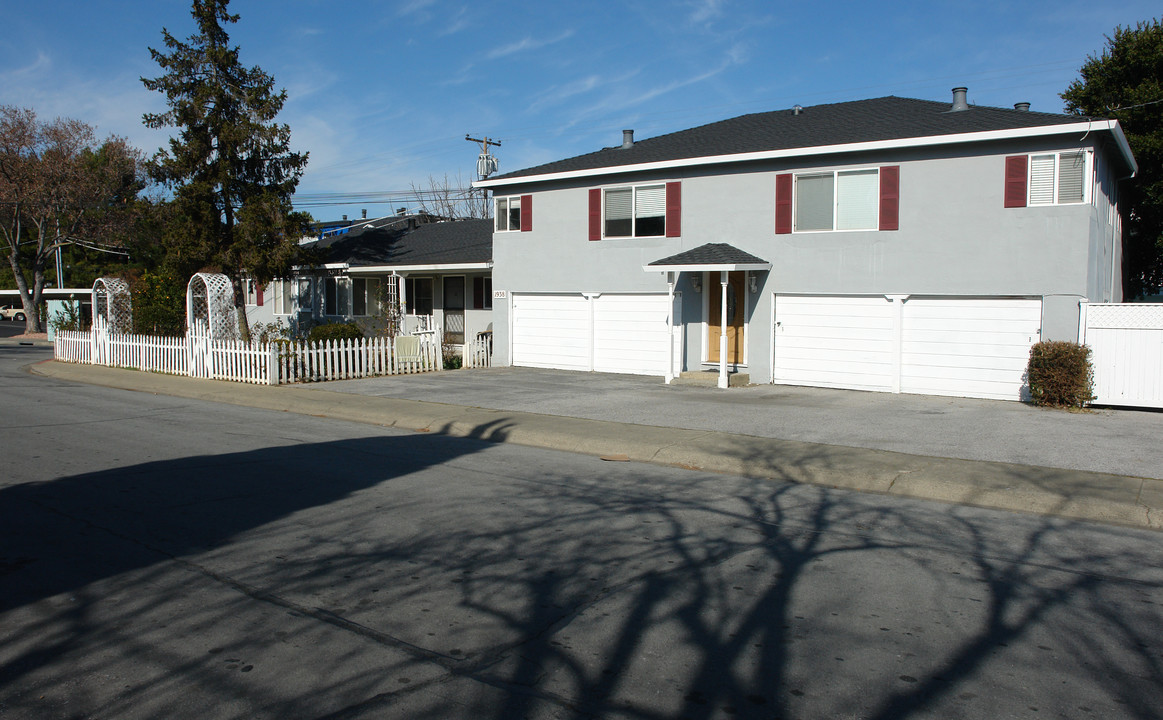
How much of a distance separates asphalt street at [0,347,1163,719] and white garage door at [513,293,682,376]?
10.9 metres

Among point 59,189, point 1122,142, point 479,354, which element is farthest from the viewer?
point 59,189

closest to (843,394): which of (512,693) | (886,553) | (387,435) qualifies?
(387,435)

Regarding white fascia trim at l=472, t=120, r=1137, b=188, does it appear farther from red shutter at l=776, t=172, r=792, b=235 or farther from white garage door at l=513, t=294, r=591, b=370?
white garage door at l=513, t=294, r=591, b=370

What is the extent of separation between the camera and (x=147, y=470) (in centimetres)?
945

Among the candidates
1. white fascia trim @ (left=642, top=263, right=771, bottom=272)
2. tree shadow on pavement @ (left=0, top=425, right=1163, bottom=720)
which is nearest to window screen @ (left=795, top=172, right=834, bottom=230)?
white fascia trim @ (left=642, top=263, right=771, bottom=272)

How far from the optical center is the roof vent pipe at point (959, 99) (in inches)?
699

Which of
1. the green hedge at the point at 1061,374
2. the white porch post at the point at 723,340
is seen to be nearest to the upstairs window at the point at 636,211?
the white porch post at the point at 723,340

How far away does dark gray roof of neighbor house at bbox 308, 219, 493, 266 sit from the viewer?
86.7 feet

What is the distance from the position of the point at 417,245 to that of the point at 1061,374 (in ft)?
69.0

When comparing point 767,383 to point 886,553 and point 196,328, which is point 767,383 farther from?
point 196,328

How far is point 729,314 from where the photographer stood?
19.3 m

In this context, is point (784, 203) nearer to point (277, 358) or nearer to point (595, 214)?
point (595, 214)

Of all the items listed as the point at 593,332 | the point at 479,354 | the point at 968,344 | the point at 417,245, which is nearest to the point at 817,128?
the point at 968,344

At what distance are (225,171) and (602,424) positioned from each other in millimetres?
16362
